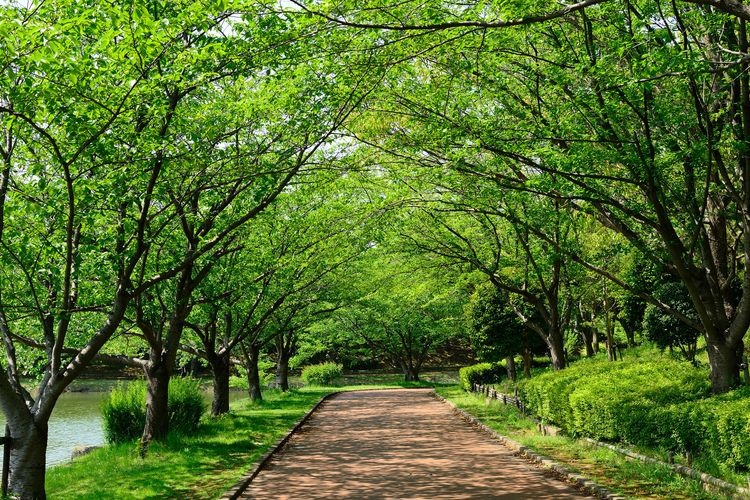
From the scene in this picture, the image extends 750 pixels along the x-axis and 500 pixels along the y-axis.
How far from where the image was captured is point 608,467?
9.44 m

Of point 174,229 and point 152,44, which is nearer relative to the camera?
point 152,44

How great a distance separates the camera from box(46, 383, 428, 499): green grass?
9219mm

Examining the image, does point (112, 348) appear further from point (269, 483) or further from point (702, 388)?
point (702, 388)

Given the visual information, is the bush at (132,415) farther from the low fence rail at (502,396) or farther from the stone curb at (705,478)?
the stone curb at (705,478)

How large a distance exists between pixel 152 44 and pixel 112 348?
1561cm

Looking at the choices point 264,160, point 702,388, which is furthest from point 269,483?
point 702,388

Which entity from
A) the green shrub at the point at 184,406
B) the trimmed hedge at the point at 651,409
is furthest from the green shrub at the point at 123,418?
the trimmed hedge at the point at 651,409

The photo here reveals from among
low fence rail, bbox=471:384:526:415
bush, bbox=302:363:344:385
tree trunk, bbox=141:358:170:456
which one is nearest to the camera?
tree trunk, bbox=141:358:170:456

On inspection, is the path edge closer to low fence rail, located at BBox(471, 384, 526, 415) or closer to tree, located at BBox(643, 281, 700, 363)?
low fence rail, located at BBox(471, 384, 526, 415)

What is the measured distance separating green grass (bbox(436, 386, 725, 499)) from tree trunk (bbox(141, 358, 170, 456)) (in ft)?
24.7

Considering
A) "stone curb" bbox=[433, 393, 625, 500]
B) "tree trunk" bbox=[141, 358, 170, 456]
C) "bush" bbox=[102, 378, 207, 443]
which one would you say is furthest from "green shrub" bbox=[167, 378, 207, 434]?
"stone curb" bbox=[433, 393, 625, 500]

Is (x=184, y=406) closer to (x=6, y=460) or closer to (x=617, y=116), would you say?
(x=6, y=460)

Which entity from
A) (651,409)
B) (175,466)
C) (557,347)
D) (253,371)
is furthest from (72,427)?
(651,409)

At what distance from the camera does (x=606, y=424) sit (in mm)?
10461
